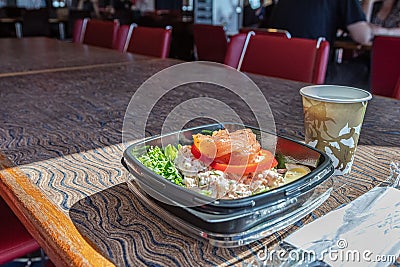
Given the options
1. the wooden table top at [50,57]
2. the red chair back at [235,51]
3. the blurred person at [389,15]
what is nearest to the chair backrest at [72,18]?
the wooden table top at [50,57]

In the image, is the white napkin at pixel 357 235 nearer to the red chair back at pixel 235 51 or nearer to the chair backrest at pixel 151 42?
the red chair back at pixel 235 51

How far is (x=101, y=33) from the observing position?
9.07 ft

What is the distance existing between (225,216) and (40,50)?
2148 mm

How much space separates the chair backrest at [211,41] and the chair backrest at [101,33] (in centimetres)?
76

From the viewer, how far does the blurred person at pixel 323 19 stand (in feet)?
8.16

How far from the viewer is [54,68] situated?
66.3 inches

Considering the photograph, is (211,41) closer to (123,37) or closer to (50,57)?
(123,37)

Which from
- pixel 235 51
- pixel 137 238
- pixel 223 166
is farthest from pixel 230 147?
pixel 235 51

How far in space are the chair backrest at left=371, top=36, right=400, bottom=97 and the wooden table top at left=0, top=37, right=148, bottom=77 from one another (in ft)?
4.01

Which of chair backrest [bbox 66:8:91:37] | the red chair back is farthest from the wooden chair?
chair backrest [bbox 66:8:91:37]

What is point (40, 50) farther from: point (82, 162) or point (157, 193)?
point (157, 193)

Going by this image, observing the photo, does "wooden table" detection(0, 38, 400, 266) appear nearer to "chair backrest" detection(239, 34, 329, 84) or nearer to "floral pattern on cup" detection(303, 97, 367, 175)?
"floral pattern on cup" detection(303, 97, 367, 175)

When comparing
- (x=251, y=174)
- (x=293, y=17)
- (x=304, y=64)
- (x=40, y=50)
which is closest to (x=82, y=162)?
(x=251, y=174)

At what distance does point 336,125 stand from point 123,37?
6.73 ft
